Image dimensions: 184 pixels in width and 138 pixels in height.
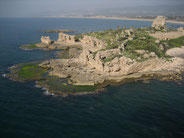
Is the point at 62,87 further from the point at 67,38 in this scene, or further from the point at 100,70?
the point at 67,38

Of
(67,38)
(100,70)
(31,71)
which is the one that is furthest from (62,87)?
(67,38)

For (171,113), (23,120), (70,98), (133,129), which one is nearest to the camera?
(133,129)

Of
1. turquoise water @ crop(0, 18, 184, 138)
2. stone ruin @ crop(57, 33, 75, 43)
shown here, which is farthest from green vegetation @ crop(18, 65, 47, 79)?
stone ruin @ crop(57, 33, 75, 43)

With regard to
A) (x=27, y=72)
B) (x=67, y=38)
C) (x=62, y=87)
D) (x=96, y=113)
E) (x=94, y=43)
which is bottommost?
(x=96, y=113)

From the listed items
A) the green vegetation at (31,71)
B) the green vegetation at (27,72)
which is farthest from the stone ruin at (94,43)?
the green vegetation at (31,71)

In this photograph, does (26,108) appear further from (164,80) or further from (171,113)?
(164,80)

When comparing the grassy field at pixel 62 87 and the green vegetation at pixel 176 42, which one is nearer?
the grassy field at pixel 62 87

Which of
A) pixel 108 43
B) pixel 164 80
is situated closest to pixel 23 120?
pixel 164 80

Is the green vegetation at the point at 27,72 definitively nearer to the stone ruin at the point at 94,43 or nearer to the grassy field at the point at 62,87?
the grassy field at the point at 62,87
